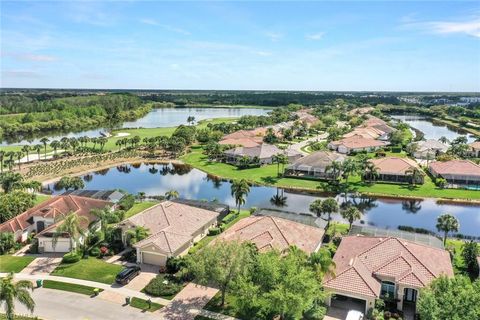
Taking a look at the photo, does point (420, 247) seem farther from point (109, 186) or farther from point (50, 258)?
point (109, 186)

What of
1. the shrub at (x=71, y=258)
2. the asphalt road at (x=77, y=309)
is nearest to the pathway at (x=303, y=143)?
the shrub at (x=71, y=258)

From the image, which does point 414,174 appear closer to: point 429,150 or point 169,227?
point 429,150

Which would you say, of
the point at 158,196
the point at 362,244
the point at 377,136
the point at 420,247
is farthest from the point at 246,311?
the point at 377,136

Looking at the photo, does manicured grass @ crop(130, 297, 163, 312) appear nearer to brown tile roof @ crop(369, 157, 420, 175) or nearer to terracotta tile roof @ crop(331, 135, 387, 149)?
brown tile roof @ crop(369, 157, 420, 175)

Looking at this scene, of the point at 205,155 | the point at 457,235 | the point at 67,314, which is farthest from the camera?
the point at 205,155

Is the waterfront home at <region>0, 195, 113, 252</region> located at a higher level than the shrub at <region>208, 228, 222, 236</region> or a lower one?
higher

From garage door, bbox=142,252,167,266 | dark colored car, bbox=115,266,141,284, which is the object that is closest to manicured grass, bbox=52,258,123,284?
dark colored car, bbox=115,266,141,284
